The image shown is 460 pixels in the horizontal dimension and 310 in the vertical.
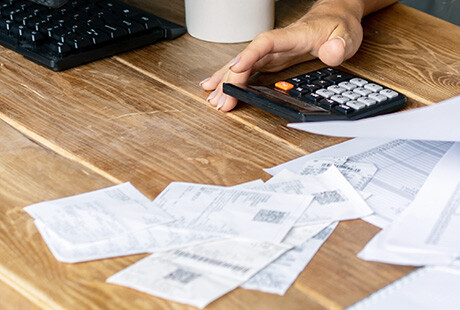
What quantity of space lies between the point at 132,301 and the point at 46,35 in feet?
1.83

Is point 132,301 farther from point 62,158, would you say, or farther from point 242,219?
point 62,158

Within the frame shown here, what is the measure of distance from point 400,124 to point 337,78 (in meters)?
0.24

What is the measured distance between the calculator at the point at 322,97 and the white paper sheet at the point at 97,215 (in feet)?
0.76

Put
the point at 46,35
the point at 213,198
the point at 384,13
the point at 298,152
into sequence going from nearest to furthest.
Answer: the point at 213,198 < the point at 298,152 < the point at 46,35 < the point at 384,13

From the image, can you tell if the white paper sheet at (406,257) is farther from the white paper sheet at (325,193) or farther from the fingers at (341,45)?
the fingers at (341,45)

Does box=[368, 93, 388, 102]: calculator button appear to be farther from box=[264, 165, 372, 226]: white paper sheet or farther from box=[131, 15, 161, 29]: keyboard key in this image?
box=[131, 15, 161, 29]: keyboard key

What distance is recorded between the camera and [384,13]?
1157 mm

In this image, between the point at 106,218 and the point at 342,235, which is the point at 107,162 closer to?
the point at 106,218

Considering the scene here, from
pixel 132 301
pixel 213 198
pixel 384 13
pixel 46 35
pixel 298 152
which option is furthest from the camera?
pixel 384 13

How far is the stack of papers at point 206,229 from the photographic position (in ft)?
1.64

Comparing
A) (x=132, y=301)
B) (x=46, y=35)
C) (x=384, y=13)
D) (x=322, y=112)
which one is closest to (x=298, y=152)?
(x=322, y=112)

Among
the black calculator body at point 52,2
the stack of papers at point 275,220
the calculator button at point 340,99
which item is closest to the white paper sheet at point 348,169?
the stack of papers at point 275,220

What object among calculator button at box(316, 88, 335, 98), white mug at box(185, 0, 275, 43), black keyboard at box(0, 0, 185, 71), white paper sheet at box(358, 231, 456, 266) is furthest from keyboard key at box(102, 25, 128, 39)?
white paper sheet at box(358, 231, 456, 266)

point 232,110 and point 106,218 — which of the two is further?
point 232,110
